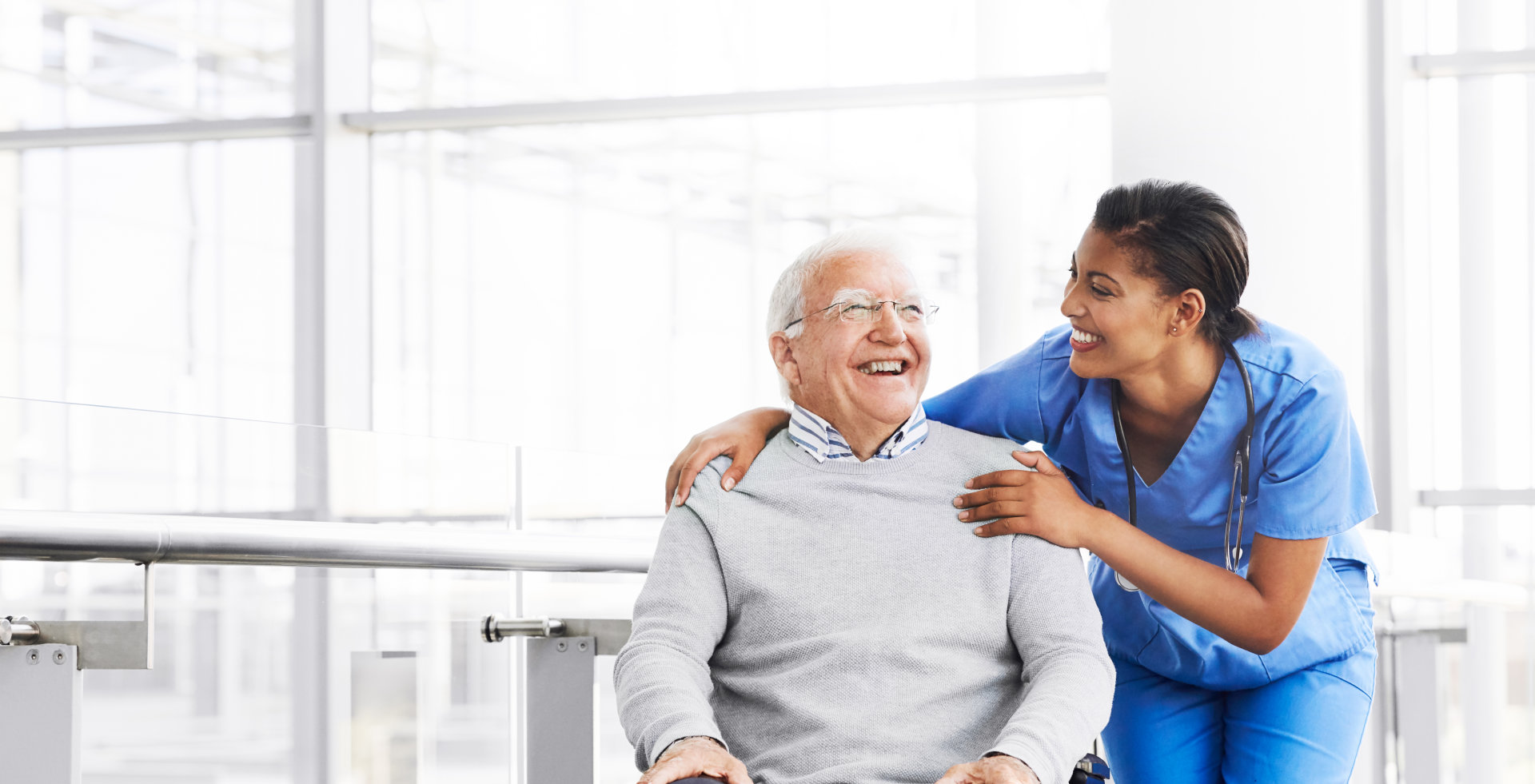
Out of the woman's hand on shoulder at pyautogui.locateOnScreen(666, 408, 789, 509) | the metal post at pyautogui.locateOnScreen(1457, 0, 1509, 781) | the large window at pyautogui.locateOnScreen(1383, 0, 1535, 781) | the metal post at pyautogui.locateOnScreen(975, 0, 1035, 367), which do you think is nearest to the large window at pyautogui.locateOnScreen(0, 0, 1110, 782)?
the metal post at pyautogui.locateOnScreen(975, 0, 1035, 367)

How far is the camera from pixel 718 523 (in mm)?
1666

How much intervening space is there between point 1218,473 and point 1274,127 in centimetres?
208

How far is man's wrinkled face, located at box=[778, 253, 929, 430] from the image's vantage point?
5.62 ft

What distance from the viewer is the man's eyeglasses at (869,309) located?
1.72 meters

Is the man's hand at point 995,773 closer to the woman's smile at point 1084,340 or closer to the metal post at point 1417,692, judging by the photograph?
the woman's smile at point 1084,340

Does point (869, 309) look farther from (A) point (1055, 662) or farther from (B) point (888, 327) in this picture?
(A) point (1055, 662)

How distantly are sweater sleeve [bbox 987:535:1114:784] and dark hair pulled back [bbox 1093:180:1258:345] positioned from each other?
33cm

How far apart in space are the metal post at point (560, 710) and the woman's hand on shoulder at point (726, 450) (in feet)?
0.83

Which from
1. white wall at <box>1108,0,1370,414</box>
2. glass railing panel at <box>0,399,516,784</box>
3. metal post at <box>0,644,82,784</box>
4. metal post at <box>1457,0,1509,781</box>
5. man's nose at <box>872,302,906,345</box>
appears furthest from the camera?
glass railing panel at <box>0,399,516,784</box>

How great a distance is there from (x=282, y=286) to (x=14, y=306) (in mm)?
1095

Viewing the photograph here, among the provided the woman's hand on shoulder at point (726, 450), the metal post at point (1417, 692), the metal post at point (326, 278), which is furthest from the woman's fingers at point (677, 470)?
the metal post at point (326, 278)

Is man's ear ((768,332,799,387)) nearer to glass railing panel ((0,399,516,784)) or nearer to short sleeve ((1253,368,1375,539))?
short sleeve ((1253,368,1375,539))

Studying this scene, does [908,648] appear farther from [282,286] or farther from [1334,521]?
[282,286]

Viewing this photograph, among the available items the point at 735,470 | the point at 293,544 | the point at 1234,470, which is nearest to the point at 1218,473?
the point at 1234,470
